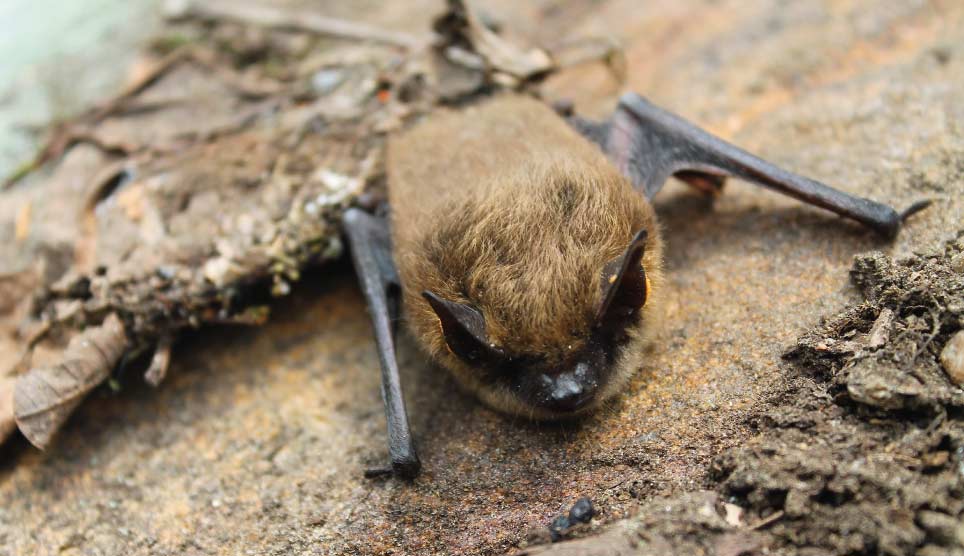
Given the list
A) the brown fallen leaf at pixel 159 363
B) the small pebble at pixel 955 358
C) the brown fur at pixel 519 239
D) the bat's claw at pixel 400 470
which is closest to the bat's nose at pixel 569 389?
the brown fur at pixel 519 239

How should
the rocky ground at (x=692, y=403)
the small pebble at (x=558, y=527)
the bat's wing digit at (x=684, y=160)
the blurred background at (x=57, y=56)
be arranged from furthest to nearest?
the blurred background at (x=57, y=56), the bat's wing digit at (x=684, y=160), the small pebble at (x=558, y=527), the rocky ground at (x=692, y=403)

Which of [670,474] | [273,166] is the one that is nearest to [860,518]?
[670,474]

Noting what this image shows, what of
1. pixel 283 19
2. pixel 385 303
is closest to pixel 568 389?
pixel 385 303

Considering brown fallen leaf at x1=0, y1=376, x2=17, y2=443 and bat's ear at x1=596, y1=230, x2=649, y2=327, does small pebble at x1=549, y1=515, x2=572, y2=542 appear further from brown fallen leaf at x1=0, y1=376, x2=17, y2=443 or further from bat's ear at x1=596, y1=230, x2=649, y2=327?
brown fallen leaf at x1=0, y1=376, x2=17, y2=443

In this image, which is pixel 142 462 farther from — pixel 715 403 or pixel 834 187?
pixel 834 187

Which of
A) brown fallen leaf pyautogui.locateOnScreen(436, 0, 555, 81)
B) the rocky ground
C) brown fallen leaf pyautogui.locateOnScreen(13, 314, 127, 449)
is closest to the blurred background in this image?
the rocky ground

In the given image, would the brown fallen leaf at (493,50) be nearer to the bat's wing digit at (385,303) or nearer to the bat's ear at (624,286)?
the bat's wing digit at (385,303)
